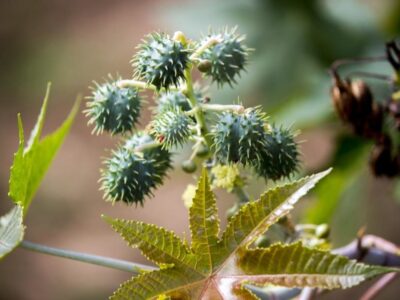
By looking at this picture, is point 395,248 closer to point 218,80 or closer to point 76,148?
point 218,80

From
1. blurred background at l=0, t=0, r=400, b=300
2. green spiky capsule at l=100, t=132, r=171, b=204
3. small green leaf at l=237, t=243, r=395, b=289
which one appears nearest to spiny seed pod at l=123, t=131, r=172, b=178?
green spiky capsule at l=100, t=132, r=171, b=204

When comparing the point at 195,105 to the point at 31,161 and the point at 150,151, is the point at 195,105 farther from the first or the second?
the point at 31,161

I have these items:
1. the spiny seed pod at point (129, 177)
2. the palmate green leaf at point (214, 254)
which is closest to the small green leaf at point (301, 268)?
the palmate green leaf at point (214, 254)

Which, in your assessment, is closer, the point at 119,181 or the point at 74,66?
the point at 119,181

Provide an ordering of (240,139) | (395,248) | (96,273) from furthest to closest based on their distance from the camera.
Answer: (96,273)
(395,248)
(240,139)

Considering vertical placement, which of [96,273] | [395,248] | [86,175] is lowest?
[96,273]

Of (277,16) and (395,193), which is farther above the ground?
(277,16)

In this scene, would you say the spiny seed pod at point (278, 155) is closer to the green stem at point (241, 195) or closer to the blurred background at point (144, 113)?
the green stem at point (241, 195)

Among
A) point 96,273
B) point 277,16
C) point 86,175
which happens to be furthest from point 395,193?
point 86,175

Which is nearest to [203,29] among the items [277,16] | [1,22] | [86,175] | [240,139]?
[277,16]

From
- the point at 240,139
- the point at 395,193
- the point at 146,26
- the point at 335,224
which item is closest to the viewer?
the point at 240,139
